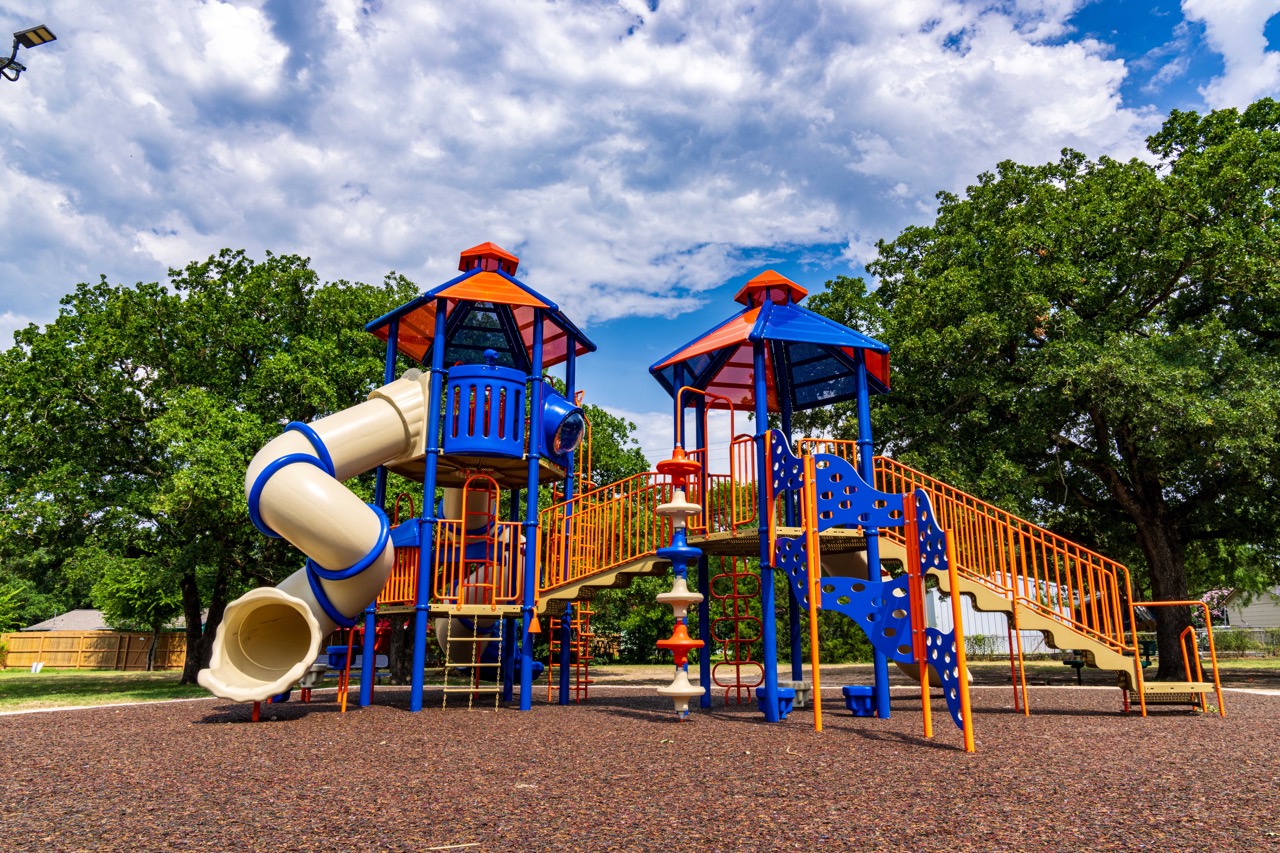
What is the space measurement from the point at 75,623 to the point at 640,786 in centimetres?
5912

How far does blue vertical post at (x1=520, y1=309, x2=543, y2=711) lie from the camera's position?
1119cm

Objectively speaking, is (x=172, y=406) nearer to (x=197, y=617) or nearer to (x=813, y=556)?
(x=197, y=617)

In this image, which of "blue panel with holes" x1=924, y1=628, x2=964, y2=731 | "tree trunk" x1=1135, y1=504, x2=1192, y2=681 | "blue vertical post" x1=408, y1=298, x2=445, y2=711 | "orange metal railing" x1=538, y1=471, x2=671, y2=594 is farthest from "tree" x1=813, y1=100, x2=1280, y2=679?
"blue vertical post" x1=408, y1=298, x2=445, y2=711

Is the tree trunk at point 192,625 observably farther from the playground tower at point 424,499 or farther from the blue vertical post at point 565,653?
the blue vertical post at point 565,653

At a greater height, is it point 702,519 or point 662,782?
point 702,519

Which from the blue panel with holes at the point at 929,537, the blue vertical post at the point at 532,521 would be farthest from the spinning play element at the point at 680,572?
the blue panel with holes at the point at 929,537

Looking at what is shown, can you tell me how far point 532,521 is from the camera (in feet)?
37.6

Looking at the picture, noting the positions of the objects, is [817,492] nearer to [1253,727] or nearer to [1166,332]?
[1253,727]

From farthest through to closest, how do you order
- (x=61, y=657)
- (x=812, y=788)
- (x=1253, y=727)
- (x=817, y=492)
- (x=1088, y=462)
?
(x=61, y=657) < (x=1088, y=462) < (x=817, y=492) < (x=1253, y=727) < (x=812, y=788)

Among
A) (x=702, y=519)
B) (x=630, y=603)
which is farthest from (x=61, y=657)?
(x=702, y=519)

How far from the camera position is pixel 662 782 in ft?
18.1

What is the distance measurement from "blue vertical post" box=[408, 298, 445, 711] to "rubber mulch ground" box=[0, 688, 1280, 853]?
5.22ft

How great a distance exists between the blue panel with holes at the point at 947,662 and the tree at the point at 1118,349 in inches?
342

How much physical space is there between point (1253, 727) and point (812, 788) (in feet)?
22.1
